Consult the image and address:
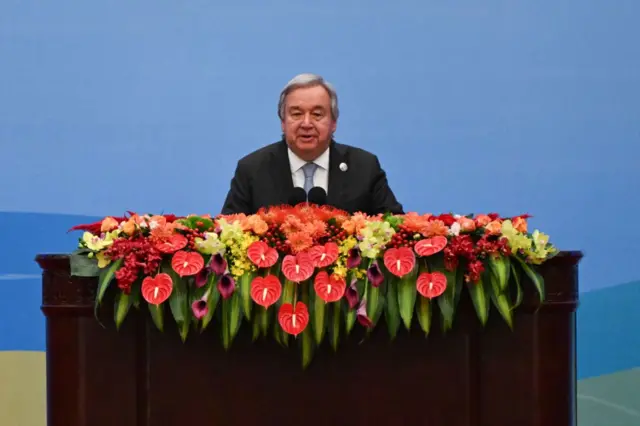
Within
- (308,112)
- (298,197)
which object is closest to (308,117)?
(308,112)

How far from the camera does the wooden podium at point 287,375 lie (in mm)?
1992

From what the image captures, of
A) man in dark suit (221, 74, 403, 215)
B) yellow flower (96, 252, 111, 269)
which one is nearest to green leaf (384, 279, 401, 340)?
yellow flower (96, 252, 111, 269)

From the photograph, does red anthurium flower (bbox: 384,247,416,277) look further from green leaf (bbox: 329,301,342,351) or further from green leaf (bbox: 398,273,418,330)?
green leaf (bbox: 329,301,342,351)

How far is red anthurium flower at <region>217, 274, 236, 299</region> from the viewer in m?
1.94

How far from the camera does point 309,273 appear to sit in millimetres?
1940

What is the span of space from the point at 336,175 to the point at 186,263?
0.92m

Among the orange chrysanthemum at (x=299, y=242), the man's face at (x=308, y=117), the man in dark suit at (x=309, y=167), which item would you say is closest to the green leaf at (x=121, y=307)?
the orange chrysanthemum at (x=299, y=242)

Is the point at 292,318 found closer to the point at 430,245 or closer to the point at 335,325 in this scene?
the point at 335,325

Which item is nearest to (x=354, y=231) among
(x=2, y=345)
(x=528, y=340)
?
(x=528, y=340)

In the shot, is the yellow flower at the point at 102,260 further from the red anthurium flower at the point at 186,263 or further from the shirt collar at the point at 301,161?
the shirt collar at the point at 301,161

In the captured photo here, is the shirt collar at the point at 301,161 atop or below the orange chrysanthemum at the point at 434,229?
atop

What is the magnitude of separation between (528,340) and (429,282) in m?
0.25

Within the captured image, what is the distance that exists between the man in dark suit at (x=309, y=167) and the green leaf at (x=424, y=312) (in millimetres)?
778

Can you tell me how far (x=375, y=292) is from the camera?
1961mm
